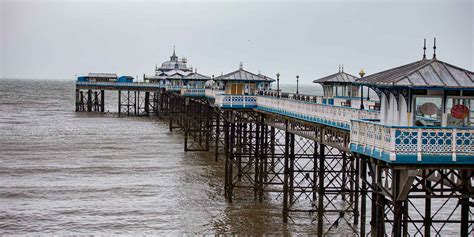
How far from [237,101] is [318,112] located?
33.4 ft

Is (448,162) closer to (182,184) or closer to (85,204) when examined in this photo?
(85,204)

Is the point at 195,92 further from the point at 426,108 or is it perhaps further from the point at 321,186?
the point at 426,108

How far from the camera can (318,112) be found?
845 inches

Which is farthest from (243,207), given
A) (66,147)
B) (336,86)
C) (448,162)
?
(66,147)

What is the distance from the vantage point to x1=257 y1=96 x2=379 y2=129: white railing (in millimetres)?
18422

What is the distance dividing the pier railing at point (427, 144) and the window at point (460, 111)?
0.70 meters

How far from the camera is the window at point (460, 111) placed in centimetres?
1445

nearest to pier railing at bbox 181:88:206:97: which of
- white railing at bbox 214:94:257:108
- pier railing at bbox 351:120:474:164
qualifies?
white railing at bbox 214:94:257:108

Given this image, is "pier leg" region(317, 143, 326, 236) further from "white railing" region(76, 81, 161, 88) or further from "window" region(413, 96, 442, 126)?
"white railing" region(76, 81, 161, 88)

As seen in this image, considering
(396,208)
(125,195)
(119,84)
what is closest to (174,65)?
(119,84)

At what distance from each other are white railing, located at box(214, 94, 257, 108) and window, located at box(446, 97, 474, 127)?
16604 mm

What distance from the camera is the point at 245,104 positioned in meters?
31.2

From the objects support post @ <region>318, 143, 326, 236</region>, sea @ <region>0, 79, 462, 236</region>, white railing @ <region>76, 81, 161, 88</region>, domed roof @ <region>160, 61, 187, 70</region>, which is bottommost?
sea @ <region>0, 79, 462, 236</region>

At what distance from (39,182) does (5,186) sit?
1699 millimetres
